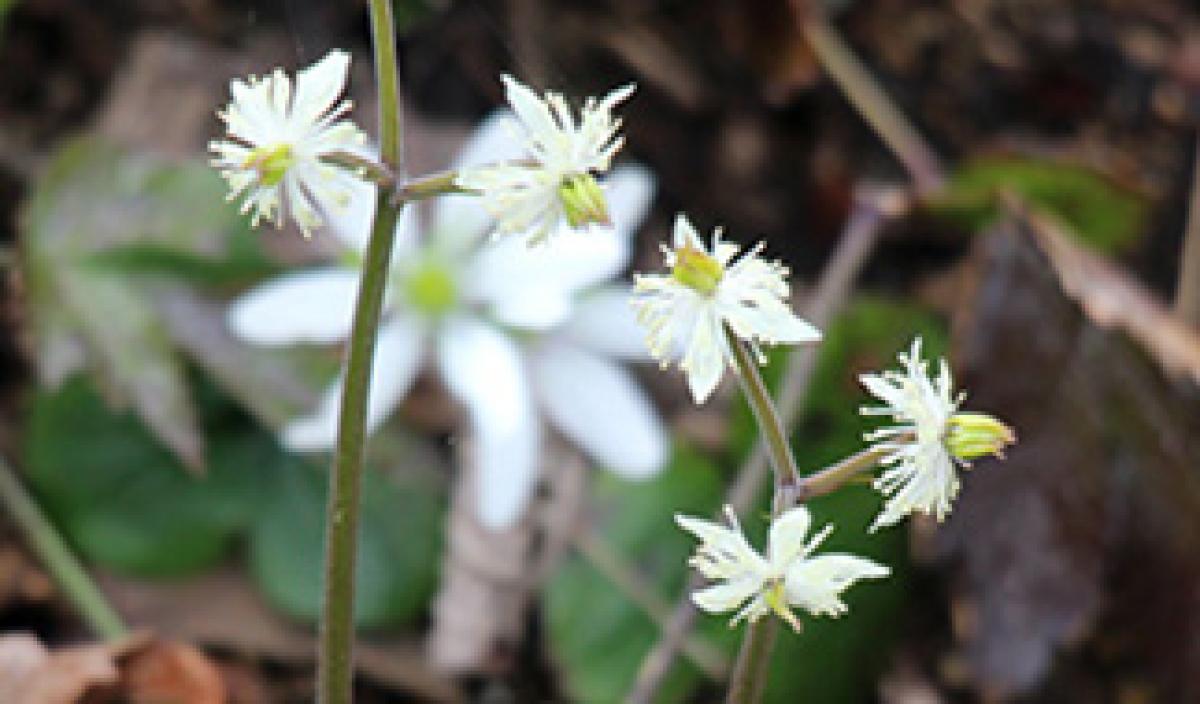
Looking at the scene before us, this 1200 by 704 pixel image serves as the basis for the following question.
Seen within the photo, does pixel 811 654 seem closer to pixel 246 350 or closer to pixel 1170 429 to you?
pixel 1170 429

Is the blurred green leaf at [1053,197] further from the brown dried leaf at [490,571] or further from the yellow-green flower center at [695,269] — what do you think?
the yellow-green flower center at [695,269]

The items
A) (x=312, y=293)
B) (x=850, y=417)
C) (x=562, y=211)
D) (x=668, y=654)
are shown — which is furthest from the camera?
(x=850, y=417)

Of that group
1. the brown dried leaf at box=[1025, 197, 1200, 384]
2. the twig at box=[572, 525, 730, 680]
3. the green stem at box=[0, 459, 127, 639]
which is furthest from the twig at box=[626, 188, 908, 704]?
the green stem at box=[0, 459, 127, 639]

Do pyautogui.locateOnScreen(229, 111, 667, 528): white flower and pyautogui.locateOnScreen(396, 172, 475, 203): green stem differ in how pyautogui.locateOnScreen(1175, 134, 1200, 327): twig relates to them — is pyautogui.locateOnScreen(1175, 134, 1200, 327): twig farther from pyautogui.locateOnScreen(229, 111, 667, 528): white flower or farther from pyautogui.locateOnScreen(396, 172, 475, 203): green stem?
pyautogui.locateOnScreen(396, 172, 475, 203): green stem

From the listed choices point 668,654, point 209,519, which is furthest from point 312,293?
point 668,654

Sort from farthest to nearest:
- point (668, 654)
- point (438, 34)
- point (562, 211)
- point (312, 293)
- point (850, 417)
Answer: point (438, 34) → point (850, 417) → point (312, 293) → point (668, 654) → point (562, 211)

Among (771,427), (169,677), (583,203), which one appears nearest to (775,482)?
(771,427)
